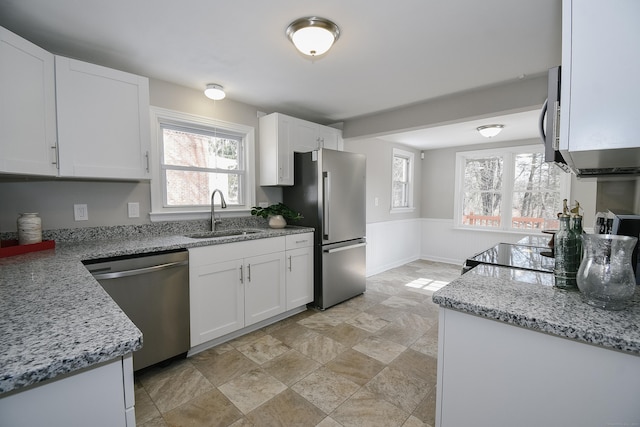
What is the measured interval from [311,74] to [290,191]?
4.51ft

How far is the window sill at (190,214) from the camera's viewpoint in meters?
2.56

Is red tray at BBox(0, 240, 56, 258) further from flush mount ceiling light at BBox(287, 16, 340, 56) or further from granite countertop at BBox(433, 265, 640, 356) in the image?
granite countertop at BBox(433, 265, 640, 356)

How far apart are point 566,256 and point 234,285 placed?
2.21 m

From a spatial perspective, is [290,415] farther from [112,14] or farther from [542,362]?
[112,14]

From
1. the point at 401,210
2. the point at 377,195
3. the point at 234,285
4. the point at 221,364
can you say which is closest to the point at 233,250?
the point at 234,285

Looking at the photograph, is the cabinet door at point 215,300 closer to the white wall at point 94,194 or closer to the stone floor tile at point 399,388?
the white wall at point 94,194

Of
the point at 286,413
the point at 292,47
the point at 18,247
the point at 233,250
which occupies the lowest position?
the point at 286,413

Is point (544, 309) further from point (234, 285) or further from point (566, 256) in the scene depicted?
point (234, 285)

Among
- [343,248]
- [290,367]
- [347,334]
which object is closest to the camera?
[290,367]

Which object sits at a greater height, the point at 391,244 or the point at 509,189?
the point at 509,189

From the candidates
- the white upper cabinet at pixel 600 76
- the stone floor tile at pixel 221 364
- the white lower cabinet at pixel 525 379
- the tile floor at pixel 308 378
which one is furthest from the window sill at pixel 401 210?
the white upper cabinet at pixel 600 76

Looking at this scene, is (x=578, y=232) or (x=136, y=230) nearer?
(x=578, y=232)

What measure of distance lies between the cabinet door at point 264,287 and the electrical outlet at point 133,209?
103cm

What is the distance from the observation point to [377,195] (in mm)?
4754
